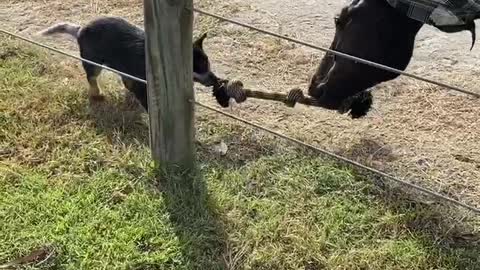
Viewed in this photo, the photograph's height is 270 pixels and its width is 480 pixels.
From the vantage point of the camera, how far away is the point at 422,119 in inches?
145

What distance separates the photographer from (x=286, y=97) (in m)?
3.37

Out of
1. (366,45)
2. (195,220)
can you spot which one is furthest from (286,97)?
(195,220)

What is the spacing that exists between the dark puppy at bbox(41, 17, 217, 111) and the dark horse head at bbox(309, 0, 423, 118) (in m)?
0.61

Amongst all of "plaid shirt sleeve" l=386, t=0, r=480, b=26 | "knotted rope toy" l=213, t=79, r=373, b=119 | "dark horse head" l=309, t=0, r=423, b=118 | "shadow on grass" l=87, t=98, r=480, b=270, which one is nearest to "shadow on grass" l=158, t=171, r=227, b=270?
"shadow on grass" l=87, t=98, r=480, b=270

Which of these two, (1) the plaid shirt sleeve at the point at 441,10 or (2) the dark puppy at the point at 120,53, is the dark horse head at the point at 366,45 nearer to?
(1) the plaid shirt sleeve at the point at 441,10

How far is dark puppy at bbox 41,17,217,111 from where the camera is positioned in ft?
11.4

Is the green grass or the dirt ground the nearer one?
the green grass

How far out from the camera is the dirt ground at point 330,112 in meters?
3.35

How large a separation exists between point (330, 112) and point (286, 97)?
0.46 meters

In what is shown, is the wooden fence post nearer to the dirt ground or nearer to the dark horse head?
the dirt ground

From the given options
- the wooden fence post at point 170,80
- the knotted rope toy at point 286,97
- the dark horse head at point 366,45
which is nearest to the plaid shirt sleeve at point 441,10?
the dark horse head at point 366,45

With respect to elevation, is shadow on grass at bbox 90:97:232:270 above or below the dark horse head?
below

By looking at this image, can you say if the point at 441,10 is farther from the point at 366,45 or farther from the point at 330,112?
the point at 330,112

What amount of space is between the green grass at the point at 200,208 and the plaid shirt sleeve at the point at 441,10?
0.75 m
